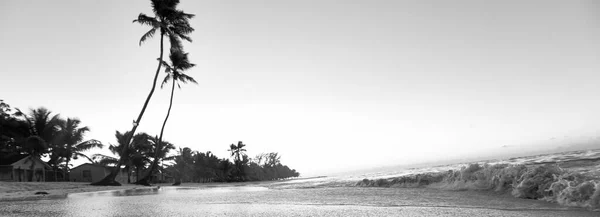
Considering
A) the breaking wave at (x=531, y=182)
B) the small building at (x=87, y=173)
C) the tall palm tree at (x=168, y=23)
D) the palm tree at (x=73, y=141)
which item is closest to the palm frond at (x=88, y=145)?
the palm tree at (x=73, y=141)

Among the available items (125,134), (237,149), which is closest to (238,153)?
(237,149)

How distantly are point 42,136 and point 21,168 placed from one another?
3293 mm

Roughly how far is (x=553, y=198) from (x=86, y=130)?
40.7m

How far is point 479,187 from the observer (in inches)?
287

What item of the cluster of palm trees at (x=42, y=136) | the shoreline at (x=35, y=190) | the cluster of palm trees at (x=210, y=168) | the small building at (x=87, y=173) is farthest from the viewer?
the cluster of palm trees at (x=210, y=168)

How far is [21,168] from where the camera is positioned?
2969 centimetres

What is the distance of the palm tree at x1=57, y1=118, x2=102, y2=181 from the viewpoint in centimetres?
3434

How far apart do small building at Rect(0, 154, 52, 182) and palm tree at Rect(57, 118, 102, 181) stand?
2.80 metres

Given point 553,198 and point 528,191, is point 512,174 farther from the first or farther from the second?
point 553,198

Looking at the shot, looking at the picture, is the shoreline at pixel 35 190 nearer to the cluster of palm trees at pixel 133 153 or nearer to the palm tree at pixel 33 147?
the palm tree at pixel 33 147

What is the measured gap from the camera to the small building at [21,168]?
1115 inches

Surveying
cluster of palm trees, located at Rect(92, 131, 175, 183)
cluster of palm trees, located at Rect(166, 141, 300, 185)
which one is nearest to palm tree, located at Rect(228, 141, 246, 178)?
cluster of palm trees, located at Rect(166, 141, 300, 185)

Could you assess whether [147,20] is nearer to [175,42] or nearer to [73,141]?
[175,42]

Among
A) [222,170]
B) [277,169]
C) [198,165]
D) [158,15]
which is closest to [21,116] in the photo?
[158,15]
